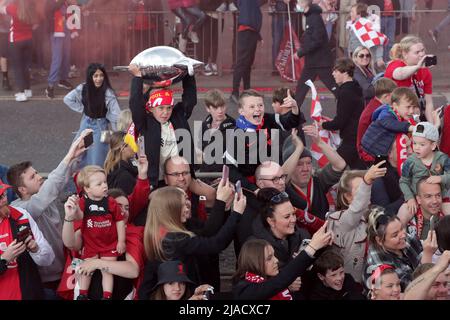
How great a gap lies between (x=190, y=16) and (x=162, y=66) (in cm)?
788

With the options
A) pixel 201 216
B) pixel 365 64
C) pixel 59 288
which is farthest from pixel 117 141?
pixel 365 64

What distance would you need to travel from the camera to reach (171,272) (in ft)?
22.3

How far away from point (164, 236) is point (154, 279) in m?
0.30

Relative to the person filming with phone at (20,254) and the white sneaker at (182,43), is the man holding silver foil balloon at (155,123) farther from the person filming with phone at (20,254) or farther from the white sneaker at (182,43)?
the white sneaker at (182,43)

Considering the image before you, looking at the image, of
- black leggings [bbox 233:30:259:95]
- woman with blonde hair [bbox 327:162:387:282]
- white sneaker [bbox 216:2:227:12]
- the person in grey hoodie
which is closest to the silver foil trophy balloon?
the person in grey hoodie

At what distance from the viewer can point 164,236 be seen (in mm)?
7047

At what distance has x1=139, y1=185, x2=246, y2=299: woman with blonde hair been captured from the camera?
23.0 feet

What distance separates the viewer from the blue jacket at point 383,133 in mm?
8742

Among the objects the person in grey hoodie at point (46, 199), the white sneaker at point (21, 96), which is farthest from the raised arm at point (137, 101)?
the white sneaker at point (21, 96)

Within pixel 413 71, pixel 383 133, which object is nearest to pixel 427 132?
pixel 383 133

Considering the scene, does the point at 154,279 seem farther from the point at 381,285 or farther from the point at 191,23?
the point at 191,23

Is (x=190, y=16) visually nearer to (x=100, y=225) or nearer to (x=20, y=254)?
(x=100, y=225)

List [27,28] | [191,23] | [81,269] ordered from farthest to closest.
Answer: [191,23], [27,28], [81,269]

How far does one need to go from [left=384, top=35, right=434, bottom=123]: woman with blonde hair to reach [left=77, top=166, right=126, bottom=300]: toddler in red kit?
362 cm
